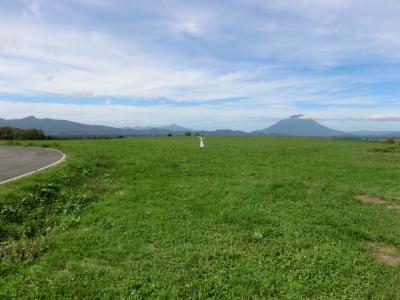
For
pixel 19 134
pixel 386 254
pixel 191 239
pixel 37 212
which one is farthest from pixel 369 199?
pixel 19 134

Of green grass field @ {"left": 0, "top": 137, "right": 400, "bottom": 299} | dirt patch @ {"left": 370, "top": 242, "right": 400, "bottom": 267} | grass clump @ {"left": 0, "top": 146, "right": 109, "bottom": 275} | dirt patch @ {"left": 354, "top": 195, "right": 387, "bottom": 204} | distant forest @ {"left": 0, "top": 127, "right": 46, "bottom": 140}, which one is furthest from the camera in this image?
distant forest @ {"left": 0, "top": 127, "right": 46, "bottom": 140}

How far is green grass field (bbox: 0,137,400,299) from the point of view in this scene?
8.67 m

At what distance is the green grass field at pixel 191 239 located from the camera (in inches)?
341

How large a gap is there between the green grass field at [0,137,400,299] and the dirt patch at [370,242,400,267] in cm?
11

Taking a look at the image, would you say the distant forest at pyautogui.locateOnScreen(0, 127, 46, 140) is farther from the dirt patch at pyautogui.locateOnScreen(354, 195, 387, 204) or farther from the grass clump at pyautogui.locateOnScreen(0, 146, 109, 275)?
the dirt patch at pyautogui.locateOnScreen(354, 195, 387, 204)

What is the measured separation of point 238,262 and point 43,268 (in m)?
5.20

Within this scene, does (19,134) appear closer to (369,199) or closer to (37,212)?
(37,212)

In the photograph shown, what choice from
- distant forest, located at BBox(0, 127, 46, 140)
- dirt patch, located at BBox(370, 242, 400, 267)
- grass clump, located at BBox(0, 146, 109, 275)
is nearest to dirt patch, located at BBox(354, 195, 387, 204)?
dirt patch, located at BBox(370, 242, 400, 267)

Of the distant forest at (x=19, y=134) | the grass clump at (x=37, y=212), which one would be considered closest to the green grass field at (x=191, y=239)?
the grass clump at (x=37, y=212)

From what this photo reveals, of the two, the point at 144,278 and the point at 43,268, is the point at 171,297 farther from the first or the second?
the point at 43,268

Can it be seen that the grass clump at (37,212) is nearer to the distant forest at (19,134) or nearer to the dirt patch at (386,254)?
the dirt patch at (386,254)

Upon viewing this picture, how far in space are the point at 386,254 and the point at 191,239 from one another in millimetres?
6102

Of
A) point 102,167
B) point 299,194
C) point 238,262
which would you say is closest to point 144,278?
point 238,262

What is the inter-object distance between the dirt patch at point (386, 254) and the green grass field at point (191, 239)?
11cm
